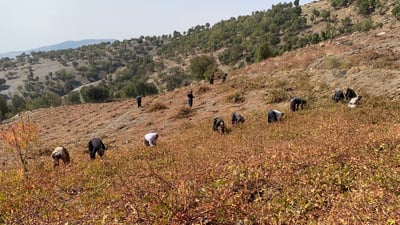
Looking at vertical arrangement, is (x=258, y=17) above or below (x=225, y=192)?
above

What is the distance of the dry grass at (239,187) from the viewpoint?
593 cm

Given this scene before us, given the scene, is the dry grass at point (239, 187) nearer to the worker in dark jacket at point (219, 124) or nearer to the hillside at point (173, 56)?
the worker in dark jacket at point (219, 124)

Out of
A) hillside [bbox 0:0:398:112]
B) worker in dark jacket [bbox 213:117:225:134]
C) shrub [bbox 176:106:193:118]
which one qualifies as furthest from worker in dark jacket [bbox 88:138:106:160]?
hillside [bbox 0:0:398:112]

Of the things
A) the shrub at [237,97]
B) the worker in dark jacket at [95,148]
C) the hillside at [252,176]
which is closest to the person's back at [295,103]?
the hillside at [252,176]

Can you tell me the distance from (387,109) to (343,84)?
6.23m

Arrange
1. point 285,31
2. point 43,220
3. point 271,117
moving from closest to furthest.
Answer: point 43,220, point 271,117, point 285,31

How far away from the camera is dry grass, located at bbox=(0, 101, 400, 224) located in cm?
593

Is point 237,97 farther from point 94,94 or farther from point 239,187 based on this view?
point 94,94

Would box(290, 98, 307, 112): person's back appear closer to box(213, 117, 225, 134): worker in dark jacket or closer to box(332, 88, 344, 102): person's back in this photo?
box(332, 88, 344, 102): person's back

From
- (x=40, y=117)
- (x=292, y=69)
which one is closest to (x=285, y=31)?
(x=292, y=69)

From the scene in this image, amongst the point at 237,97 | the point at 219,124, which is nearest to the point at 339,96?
the point at 219,124

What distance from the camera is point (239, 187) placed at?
7.59 meters

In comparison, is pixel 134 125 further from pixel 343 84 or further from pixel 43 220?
pixel 43 220

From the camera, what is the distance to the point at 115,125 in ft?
89.7
